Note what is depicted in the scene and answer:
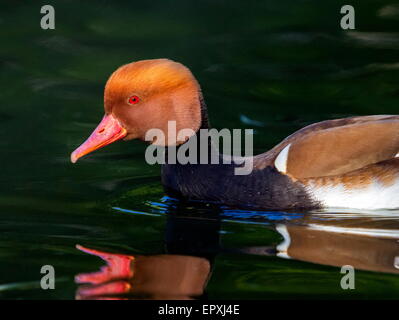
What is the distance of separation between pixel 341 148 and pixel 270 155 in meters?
0.59

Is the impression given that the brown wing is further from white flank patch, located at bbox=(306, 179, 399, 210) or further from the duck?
white flank patch, located at bbox=(306, 179, 399, 210)

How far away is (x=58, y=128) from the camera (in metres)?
9.78

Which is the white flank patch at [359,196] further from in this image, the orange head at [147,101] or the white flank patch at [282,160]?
the orange head at [147,101]

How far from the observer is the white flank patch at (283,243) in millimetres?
6547

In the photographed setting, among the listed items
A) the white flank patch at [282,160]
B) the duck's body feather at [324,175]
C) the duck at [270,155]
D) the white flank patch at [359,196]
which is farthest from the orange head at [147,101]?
the white flank patch at [359,196]

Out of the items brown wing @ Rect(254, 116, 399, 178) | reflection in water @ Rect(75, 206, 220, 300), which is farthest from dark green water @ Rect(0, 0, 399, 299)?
brown wing @ Rect(254, 116, 399, 178)

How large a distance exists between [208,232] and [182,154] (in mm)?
1030

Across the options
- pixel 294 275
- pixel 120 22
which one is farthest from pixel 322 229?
pixel 120 22

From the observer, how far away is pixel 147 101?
Result: 7.73 meters

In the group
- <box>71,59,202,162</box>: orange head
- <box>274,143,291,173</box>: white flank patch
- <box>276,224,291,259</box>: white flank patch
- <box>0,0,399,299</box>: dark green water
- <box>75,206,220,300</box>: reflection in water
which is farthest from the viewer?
<box>274,143,291,173</box>: white flank patch

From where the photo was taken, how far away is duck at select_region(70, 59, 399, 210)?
7598mm

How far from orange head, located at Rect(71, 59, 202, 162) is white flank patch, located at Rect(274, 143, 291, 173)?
0.68m

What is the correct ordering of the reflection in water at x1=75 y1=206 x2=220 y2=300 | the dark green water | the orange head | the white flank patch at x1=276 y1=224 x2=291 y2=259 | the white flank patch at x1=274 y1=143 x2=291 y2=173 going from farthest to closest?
1. the white flank patch at x1=274 y1=143 x2=291 y2=173
2. the orange head
3. the white flank patch at x1=276 y1=224 x2=291 y2=259
4. the dark green water
5. the reflection in water at x1=75 y1=206 x2=220 y2=300

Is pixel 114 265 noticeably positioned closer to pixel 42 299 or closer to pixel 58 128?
pixel 42 299
